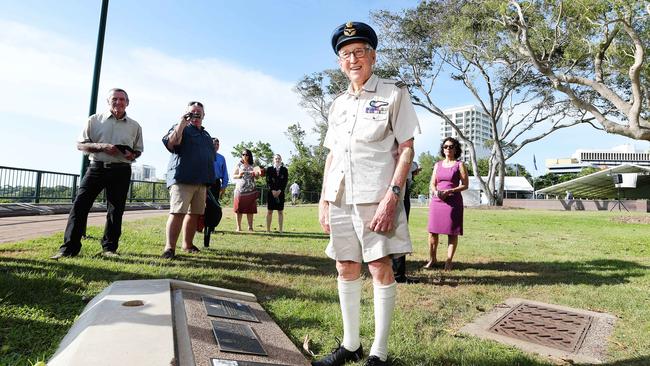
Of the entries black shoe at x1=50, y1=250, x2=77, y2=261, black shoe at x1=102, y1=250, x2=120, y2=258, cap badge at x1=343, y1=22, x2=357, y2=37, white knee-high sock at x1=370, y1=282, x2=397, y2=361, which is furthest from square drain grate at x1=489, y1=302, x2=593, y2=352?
black shoe at x1=50, y1=250, x2=77, y2=261

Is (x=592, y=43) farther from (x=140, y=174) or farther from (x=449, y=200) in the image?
(x=140, y=174)

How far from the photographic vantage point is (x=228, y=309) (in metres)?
3.24

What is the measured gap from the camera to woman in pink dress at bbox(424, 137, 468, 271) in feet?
19.5

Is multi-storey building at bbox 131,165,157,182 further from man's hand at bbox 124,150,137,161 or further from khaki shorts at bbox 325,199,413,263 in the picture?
khaki shorts at bbox 325,199,413,263

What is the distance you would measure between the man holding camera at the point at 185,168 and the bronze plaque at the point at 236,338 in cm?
308

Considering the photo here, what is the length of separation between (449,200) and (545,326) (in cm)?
265

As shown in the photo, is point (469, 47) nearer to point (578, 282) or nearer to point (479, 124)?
point (578, 282)

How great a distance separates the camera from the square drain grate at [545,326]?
323cm

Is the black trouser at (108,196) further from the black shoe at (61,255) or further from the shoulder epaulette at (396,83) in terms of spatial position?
the shoulder epaulette at (396,83)

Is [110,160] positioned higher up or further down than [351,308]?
higher up

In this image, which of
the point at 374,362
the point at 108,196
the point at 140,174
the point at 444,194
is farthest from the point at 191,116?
the point at 140,174

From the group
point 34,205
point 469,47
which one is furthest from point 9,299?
point 469,47

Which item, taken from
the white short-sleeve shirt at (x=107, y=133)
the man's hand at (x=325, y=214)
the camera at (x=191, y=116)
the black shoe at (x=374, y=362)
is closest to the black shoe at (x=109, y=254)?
the white short-sleeve shirt at (x=107, y=133)

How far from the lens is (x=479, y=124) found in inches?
4402
